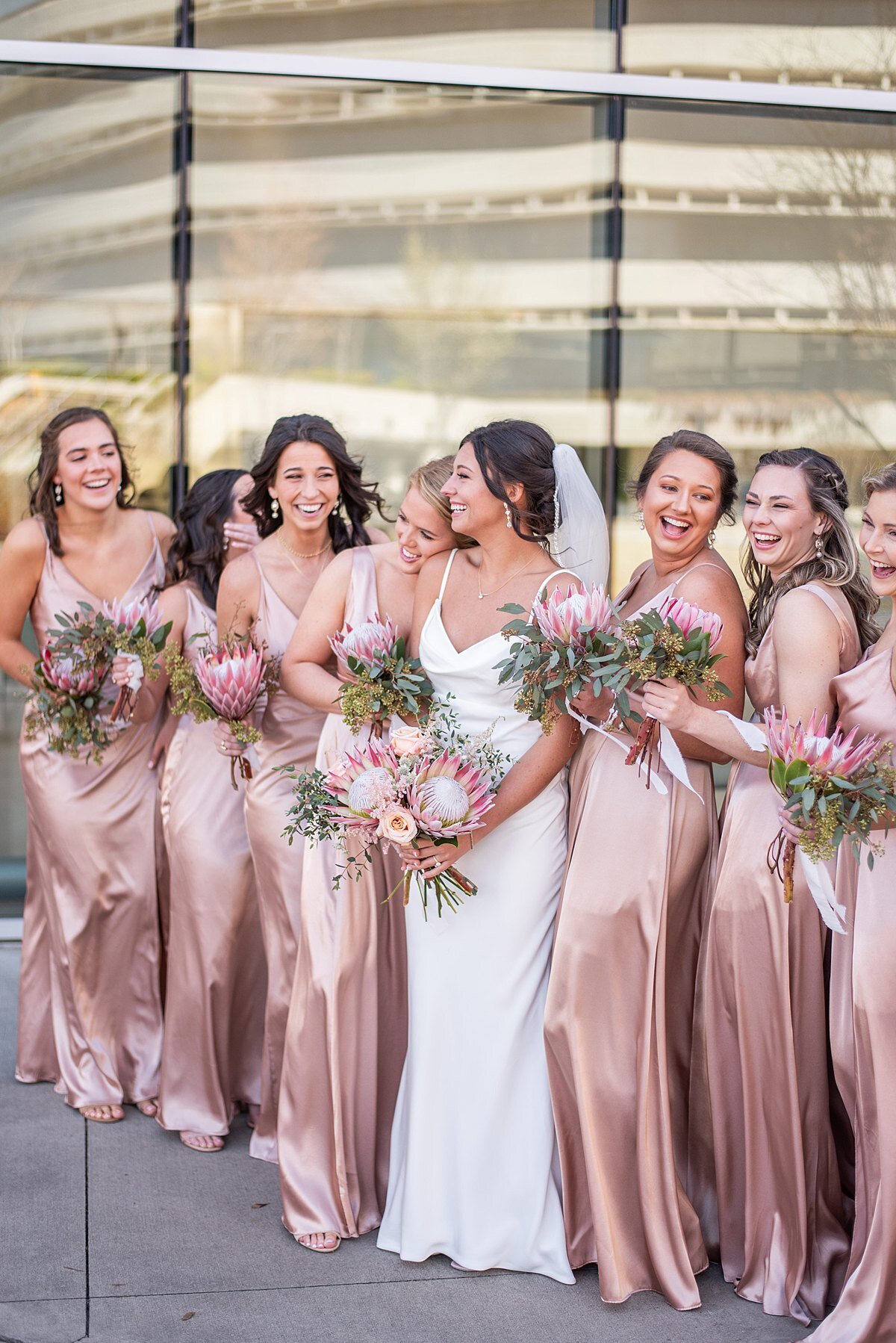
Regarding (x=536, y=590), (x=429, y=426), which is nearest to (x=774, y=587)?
(x=536, y=590)

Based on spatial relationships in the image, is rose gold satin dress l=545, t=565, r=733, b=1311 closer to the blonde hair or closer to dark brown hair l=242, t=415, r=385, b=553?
the blonde hair

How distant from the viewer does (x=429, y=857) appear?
3.75 m

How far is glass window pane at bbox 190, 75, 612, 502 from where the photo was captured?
7.90 m

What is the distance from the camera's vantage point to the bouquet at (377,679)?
13.2 ft

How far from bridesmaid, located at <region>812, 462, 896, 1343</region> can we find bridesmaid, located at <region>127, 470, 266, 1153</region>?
2.33 m

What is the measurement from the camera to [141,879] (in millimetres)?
5359

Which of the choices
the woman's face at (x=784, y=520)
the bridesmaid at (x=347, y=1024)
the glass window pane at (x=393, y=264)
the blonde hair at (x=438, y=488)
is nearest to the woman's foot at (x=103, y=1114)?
the bridesmaid at (x=347, y=1024)

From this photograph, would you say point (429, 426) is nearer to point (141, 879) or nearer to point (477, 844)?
point (141, 879)

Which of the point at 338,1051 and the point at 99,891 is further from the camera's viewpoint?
the point at 99,891

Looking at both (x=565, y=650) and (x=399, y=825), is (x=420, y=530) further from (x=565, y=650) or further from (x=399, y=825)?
(x=399, y=825)

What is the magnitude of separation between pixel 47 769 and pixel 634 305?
4664mm

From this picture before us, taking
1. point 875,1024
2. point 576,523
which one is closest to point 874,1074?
point 875,1024

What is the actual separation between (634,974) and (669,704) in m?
0.80

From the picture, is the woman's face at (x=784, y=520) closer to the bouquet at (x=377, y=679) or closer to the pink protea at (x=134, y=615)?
the bouquet at (x=377, y=679)
